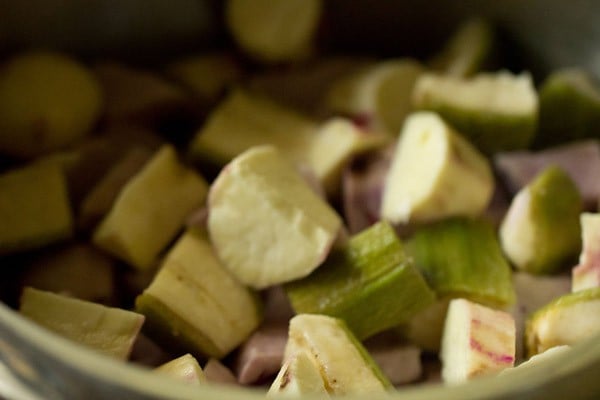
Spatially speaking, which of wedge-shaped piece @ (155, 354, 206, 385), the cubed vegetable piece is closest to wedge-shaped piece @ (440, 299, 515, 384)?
wedge-shaped piece @ (155, 354, 206, 385)

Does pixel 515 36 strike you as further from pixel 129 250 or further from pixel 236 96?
pixel 129 250

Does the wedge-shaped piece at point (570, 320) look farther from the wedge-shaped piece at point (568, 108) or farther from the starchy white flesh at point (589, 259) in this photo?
the wedge-shaped piece at point (568, 108)

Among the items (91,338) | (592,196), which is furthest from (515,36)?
(91,338)

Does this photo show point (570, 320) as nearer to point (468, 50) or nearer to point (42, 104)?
point (468, 50)

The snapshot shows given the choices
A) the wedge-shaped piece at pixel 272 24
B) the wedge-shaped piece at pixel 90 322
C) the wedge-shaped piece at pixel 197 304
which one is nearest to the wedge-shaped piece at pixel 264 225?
the wedge-shaped piece at pixel 197 304

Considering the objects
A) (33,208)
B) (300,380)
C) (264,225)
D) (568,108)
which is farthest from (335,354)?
(568,108)
